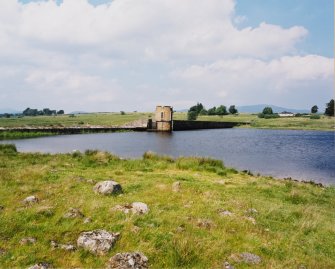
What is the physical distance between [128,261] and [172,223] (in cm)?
300

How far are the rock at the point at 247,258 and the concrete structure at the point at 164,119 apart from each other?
92.5 meters

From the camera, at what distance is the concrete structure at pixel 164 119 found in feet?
336

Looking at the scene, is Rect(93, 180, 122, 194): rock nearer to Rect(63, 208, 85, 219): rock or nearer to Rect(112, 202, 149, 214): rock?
Rect(112, 202, 149, 214): rock

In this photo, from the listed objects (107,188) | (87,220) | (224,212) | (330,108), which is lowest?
(224,212)

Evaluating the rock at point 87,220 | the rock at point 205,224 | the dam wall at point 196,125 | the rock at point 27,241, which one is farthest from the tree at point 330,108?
the rock at point 27,241

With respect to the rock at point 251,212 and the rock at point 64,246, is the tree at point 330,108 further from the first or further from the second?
the rock at point 64,246

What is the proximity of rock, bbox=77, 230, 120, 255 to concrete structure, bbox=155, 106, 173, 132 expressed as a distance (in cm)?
9205

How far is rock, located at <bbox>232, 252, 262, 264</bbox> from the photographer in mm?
9273

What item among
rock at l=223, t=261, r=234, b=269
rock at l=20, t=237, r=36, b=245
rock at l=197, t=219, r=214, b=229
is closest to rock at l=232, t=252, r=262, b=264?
rock at l=223, t=261, r=234, b=269

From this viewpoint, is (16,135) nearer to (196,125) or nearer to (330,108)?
(196,125)

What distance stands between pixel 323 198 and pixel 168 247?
1336cm

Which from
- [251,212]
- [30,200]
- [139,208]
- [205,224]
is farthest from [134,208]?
[251,212]

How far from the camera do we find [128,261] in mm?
8586

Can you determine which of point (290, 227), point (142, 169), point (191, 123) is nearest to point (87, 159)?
point (142, 169)
